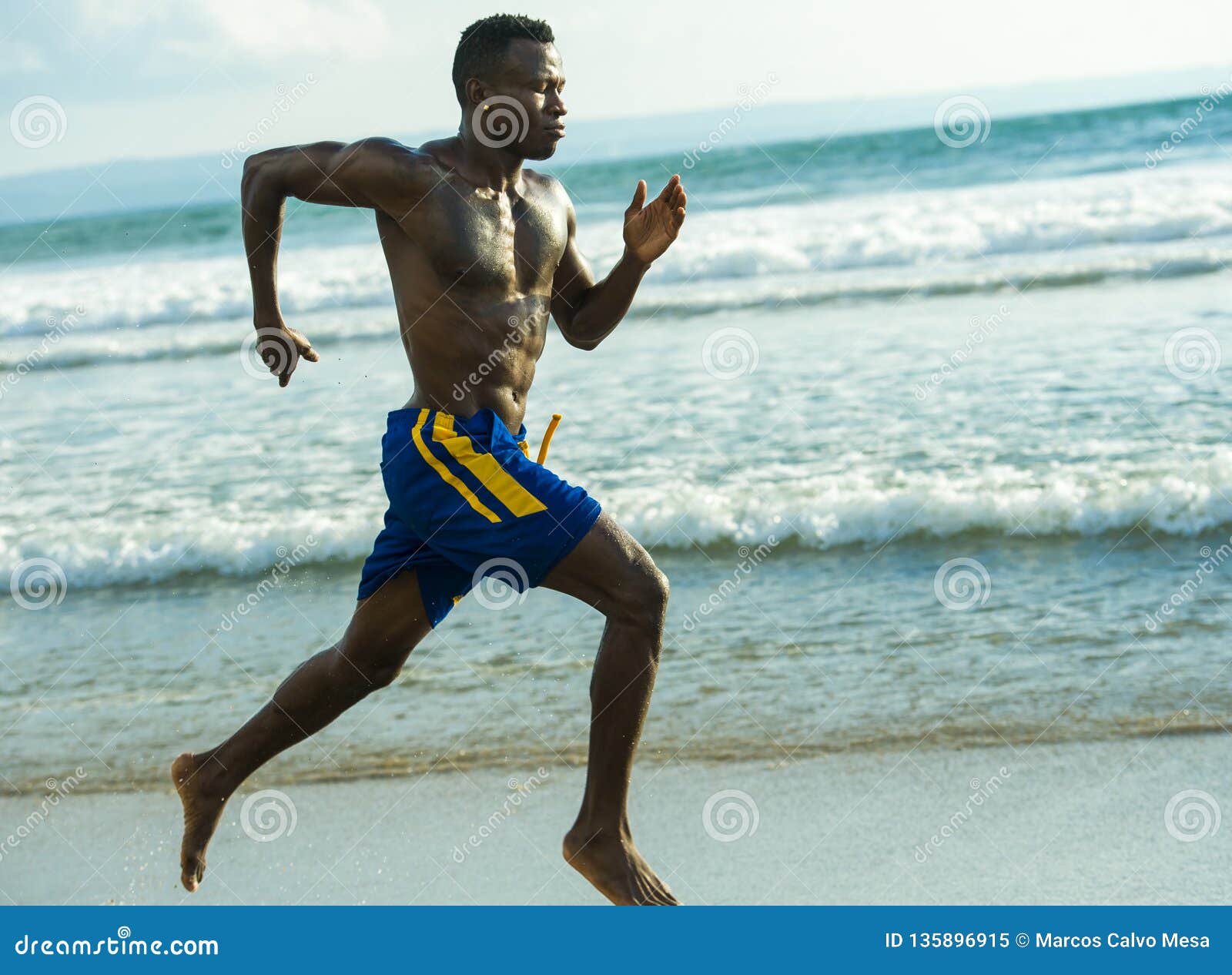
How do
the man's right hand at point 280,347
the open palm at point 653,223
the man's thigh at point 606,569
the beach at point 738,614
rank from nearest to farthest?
the man's thigh at point 606,569 < the man's right hand at point 280,347 < the open palm at point 653,223 < the beach at point 738,614

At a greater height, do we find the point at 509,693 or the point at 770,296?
the point at 770,296

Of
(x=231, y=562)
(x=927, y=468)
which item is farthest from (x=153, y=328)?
(x=927, y=468)

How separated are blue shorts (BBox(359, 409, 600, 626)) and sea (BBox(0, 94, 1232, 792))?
4.34 ft

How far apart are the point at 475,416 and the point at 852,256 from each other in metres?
11.4

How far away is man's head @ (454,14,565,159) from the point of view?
3.04 m

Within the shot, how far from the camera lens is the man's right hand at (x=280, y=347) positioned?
3148 millimetres

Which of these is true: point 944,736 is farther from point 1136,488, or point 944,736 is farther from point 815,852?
point 1136,488

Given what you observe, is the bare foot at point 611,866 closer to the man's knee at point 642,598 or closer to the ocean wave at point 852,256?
the man's knee at point 642,598

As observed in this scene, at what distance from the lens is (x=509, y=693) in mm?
4680

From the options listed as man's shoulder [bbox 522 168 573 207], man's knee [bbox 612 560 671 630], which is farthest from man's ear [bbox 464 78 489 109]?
man's knee [bbox 612 560 671 630]

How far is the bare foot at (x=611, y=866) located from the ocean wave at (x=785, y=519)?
3060mm

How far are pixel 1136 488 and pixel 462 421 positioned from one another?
382 centimetres

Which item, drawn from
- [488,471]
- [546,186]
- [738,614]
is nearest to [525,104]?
[546,186]

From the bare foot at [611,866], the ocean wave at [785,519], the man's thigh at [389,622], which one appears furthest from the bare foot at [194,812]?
the ocean wave at [785,519]
